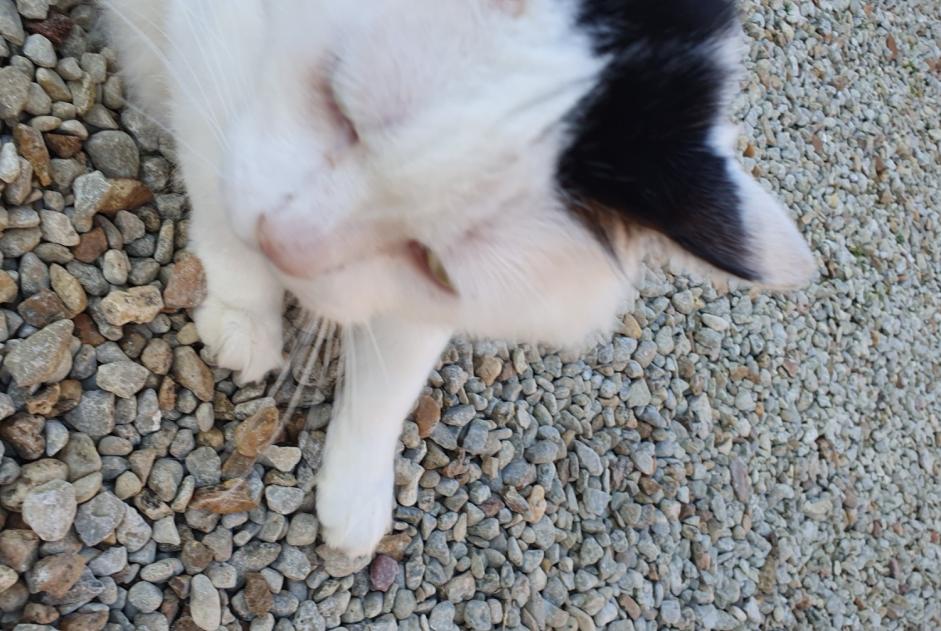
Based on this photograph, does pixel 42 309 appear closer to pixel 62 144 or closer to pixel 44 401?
pixel 44 401

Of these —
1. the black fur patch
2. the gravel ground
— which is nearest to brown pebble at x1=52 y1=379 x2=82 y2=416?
the gravel ground

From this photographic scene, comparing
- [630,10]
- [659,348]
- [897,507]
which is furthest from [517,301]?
[897,507]

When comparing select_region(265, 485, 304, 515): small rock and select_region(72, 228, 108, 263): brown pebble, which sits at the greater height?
select_region(72, 228, 108, 263): brown pebble

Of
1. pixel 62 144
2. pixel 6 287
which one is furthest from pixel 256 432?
pixel 62 144

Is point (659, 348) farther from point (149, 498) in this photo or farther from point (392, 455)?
point (149, 498)

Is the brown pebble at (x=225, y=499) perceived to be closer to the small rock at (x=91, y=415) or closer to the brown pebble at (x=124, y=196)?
the small rock at (x=91, y=415)

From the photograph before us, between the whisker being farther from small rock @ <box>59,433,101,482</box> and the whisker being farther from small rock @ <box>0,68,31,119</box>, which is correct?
small rock @ <box>59,433,101,482</box>

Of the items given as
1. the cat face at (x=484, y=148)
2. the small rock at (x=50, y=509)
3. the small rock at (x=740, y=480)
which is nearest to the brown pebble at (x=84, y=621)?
the small rock at (x=50, y=509)
